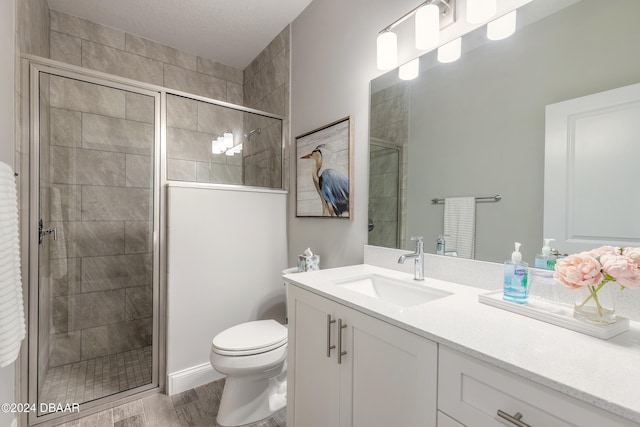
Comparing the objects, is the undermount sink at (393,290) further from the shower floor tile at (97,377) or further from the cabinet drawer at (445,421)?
the shower floor tile at (97,377)

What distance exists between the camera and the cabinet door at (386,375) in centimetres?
78

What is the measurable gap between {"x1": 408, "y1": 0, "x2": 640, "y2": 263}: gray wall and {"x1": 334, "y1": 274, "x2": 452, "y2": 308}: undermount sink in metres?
0.23

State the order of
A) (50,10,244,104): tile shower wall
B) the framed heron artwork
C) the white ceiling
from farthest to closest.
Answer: (50,10,244,104): tile shower wall → the white ceiling → the framed heron artwork

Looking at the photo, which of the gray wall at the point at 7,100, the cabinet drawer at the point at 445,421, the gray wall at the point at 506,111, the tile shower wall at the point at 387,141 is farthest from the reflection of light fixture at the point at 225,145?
the cabinet drawer at the point at 445,421

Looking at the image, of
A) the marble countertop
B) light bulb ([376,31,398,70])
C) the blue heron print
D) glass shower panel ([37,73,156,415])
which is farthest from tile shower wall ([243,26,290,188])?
the marble countertop

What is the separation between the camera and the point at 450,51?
130 centimetres

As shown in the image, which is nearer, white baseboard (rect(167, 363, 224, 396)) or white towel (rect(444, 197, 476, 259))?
white towel (rect(444, 197, 476, 259))

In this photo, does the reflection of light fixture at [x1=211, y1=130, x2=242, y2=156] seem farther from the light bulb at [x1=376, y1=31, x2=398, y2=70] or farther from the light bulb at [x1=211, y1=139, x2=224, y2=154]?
the light bulb at [x1=376, y1=31, x2=398, y2=70]

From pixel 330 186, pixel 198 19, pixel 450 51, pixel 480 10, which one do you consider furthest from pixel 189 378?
pixel 198 19

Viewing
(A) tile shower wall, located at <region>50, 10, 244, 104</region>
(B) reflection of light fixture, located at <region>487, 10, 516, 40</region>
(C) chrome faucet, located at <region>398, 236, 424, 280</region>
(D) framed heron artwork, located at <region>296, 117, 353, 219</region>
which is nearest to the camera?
(B) reflection of light fixture, located at <region>487, 10, 516, 40</region>

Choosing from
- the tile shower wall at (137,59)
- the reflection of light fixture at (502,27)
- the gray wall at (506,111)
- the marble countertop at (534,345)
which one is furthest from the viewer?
the tile shower wall at (137,59)

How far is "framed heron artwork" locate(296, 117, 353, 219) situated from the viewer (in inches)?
71.6

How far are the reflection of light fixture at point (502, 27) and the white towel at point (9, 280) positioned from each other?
1.91 m

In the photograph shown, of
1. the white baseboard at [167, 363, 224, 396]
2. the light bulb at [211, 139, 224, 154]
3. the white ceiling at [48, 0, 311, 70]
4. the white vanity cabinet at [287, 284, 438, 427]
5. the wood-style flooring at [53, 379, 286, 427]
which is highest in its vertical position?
the white ceiling at [48, 0, 311, 70]
